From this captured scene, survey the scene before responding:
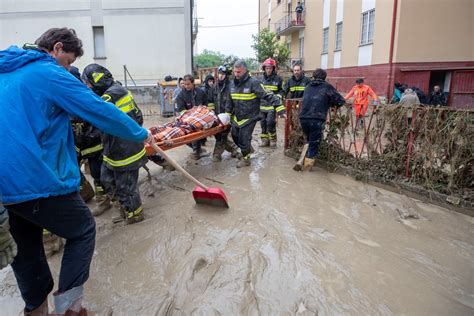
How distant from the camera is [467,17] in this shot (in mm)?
13180

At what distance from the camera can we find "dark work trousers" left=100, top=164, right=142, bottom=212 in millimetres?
3818

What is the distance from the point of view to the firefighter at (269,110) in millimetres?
7312

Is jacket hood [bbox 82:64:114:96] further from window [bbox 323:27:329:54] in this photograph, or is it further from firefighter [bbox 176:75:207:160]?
Answer: window [bbox 323:27:329:54]

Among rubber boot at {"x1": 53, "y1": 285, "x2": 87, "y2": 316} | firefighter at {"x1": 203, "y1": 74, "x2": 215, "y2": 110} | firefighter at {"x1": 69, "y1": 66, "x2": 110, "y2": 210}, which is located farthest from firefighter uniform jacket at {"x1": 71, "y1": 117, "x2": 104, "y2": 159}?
firefighter at {"x1": 203, "y1": 74, "x2": 215, "y2": 110}

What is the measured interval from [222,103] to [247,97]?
0.83 m

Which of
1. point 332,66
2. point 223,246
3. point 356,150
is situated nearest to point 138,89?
point 332,66

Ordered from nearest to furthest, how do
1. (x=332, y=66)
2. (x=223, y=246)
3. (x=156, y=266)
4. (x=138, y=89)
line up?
(x=156, y=266), (x=223, y=246), (x=138, y=89), (x=332, y=66)

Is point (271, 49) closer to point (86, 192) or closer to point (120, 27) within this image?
point (120, 27)

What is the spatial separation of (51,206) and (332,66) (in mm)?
18802

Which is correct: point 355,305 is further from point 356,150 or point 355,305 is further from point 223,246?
point 356,150

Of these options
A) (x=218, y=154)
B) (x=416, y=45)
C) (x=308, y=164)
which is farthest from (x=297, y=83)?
(x=416, y=45)

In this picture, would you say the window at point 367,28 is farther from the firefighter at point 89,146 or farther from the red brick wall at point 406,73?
the firefighter at point 89,146

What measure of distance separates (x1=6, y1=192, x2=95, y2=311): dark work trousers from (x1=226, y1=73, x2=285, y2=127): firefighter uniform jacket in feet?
12.9

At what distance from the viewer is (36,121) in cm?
194
